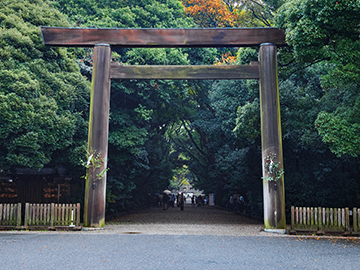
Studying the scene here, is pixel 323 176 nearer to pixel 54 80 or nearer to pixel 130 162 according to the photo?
pixel 130 162

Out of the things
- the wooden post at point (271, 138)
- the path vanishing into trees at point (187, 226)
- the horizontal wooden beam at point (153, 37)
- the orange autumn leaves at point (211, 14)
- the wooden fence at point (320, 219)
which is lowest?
the path vanishing into trees at point (187, 226)

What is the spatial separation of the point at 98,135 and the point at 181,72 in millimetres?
3785

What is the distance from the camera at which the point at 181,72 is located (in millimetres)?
13016

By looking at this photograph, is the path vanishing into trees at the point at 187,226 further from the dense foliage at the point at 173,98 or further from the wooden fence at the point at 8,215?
the wooden fence at the point at 8,215

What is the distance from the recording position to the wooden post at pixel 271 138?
456 inches

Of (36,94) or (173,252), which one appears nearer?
(173,252)

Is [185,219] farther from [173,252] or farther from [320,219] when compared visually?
[173,252]

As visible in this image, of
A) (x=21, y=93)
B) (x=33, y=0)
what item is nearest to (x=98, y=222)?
(x=21, y=93)

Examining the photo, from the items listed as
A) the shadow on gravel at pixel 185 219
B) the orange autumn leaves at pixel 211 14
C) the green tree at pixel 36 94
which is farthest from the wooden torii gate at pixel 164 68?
the orange autumn leaves at pixel 211 14

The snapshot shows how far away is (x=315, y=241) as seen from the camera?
31.3 ft

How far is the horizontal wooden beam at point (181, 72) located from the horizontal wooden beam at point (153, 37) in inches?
33.9

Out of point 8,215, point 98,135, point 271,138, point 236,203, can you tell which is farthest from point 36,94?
point 236,203

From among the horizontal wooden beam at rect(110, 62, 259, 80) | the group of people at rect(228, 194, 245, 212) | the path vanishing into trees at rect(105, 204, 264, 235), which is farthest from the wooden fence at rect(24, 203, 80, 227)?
the group of people at rect(228, 194, 245, 212)

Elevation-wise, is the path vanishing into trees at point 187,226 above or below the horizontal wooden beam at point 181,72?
below
